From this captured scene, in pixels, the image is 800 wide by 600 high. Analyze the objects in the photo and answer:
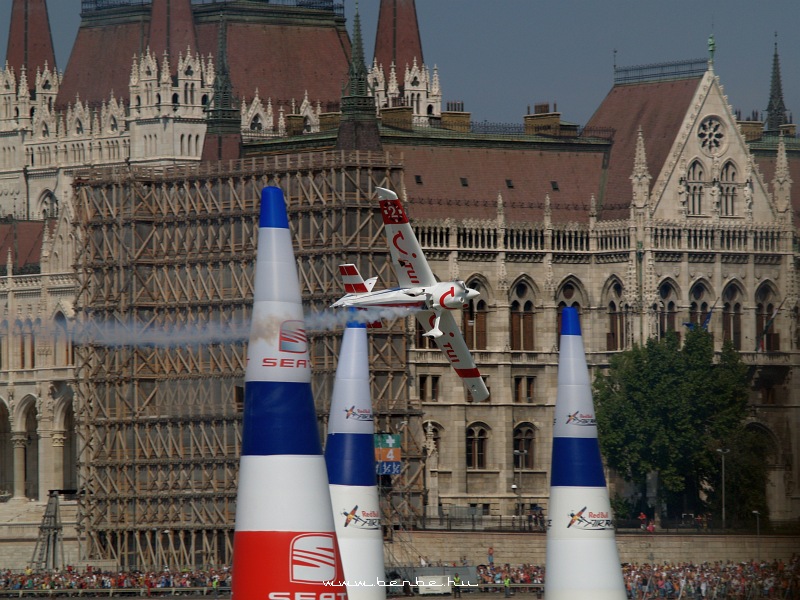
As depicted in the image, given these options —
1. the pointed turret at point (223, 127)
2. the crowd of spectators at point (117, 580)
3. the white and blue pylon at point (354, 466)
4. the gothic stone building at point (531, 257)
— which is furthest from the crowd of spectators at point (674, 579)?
the pointed turret at point (223, 127)

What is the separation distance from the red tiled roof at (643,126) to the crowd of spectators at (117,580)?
45.6 metres

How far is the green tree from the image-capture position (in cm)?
14988

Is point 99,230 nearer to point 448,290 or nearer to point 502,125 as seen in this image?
point 502,125

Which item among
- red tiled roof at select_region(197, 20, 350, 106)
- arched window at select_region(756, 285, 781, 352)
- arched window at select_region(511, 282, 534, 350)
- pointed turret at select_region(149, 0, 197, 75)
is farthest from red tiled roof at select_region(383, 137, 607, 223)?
pointed turret at select_region(149, 0, 197, 75)

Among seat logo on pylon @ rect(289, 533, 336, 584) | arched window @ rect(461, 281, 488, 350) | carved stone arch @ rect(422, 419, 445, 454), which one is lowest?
seat logo on pylon @ rect(289, 533, 336, 584)

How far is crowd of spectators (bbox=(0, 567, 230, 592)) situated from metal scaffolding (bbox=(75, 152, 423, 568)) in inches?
351

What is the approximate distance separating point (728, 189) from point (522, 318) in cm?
1577

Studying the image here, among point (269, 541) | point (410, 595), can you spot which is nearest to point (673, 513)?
point (410, 595)

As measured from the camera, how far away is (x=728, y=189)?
168 metres

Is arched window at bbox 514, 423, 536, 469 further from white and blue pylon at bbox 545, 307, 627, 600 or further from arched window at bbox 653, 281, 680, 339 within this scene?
white and blue pylon at bbox 545, 307, 627, 600

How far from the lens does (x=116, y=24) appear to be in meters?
199

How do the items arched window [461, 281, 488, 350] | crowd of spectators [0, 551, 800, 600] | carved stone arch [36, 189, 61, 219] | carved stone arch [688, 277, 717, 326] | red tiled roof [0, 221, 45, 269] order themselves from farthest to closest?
carved stone arch [36, 189, 61, 219] → red tiled roof [0, 221, 45, 269] → carved stone arch [688, 277, 717, 326] → arched window [461, 281, 488, 350] → crowd of spectators [0, 551, 800, 600]

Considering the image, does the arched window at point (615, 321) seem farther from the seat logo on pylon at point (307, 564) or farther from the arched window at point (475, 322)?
the seat logo on pylon at point (307, 564)

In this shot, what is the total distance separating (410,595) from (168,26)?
78851mm
